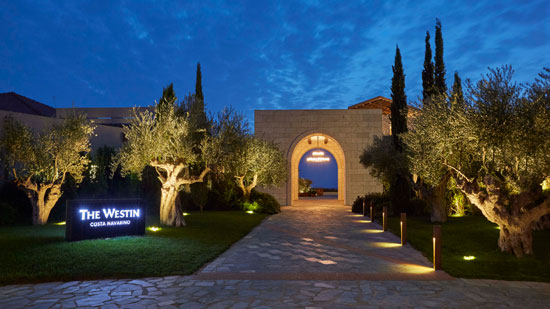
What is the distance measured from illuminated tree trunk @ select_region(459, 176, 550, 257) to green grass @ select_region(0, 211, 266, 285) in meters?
7.03

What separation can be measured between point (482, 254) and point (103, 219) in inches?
418

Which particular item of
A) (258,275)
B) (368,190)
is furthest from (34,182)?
(368,190)

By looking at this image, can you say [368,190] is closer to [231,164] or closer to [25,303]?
[231,164]

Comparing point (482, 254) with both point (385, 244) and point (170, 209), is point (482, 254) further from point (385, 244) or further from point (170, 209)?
point (170, 209)

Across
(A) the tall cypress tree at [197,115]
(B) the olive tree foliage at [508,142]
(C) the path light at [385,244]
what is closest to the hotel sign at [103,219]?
(A) the tall cypress tree at [197,115]

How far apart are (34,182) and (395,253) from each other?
1396cm

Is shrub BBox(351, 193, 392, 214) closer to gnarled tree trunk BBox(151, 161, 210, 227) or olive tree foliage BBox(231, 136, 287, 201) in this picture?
olive tree foliage BBox(231, 136, 287, 201)

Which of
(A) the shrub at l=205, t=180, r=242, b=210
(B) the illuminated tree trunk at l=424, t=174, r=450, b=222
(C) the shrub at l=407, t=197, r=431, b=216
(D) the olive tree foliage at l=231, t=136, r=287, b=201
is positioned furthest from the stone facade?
(B) the illuminated tree trunk at l=424, t=174, r=450, b=222

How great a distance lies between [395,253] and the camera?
955 cm

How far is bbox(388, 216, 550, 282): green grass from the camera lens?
727 centimetres

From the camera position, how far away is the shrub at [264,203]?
22250 mm

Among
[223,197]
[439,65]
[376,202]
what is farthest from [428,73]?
[223,197]

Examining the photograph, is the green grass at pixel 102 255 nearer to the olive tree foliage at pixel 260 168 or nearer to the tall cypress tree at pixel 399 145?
the olive tree foliage at pixel 260 168

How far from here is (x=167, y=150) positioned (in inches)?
538
